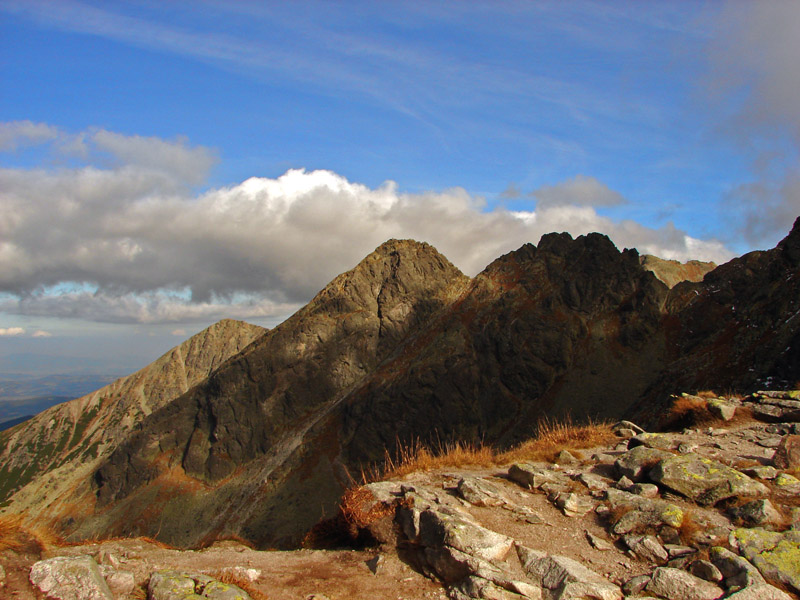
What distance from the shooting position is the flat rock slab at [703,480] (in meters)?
9.51

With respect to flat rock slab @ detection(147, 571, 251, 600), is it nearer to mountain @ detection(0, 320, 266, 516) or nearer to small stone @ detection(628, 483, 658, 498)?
small stone @ detection(628, 483, 658, 498)

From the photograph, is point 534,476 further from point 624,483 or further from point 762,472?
point 762,472

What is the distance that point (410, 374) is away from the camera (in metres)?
96.5

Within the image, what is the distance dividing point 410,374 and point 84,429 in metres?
130

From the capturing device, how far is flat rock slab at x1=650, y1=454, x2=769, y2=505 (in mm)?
9508

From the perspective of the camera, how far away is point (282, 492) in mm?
84375

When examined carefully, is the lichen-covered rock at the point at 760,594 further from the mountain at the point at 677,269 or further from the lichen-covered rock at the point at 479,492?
the mountain at the point at 677,269

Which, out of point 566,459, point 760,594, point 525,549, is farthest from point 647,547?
point 566,459

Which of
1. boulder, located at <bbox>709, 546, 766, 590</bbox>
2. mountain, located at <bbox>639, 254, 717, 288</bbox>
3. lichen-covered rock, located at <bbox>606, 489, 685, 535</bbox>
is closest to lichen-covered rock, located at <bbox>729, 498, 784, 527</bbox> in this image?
lichen-covered rock, located at <bbox>606, 489, 685, 535</bbox>

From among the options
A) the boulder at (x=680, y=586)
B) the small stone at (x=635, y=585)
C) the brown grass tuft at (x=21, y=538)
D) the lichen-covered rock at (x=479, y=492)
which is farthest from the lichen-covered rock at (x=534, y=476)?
the brown grass tuft at (x=21, y=538)

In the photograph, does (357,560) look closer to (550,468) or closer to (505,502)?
(505,502)

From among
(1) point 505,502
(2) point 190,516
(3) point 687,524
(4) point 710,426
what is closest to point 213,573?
(1) point 505,502

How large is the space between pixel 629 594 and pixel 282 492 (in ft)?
284

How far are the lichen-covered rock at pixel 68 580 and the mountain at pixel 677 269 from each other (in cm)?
17219
